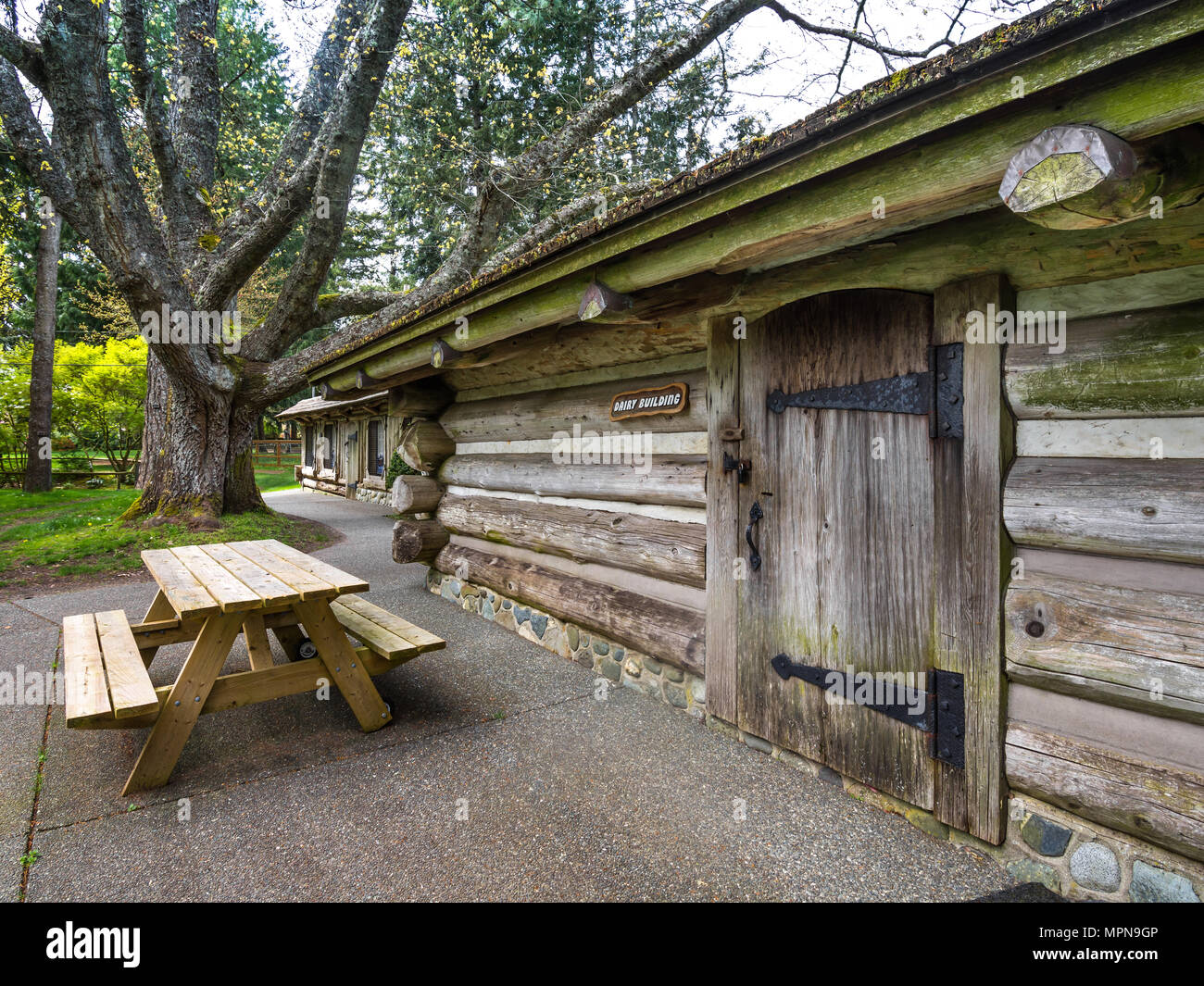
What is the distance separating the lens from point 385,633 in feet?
11.8

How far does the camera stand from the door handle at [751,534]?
315 cm

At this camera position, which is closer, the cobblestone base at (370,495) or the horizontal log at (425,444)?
the horizontal log at (425,444)

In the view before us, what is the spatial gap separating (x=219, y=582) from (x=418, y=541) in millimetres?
3188

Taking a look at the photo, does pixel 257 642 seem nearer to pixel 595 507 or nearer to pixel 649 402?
pixel 595 507

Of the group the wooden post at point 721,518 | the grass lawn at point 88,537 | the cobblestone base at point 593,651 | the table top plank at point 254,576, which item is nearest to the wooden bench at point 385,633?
the table top plank at point 254,576

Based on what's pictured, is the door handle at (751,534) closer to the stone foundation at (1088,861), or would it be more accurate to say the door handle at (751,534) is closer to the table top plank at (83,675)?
the stone foundation at (1088,861)

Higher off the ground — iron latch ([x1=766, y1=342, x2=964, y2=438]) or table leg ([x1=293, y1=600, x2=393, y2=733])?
iron latch ([x1=766, y1=342, x2=964, y2=438])

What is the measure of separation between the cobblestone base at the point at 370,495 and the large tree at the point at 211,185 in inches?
236

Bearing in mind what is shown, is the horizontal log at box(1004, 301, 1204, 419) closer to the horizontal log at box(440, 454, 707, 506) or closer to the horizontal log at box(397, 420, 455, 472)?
the horizontal log at box(440, 454, 707, 506)

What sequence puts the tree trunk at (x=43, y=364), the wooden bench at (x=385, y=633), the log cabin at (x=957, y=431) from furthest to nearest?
the tree trunk at (x=43, y=364) → the wooden bench at (x=385, y=633) → the log cabin at (x=957, y=431)

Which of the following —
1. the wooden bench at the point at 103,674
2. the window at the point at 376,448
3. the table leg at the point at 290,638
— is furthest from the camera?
the window at the point at 376,448

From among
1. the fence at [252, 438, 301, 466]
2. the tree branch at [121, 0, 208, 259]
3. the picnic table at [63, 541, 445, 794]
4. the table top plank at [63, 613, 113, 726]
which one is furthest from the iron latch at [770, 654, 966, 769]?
the fence at [252, 438, 301, 466]

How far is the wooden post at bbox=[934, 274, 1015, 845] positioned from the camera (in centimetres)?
224

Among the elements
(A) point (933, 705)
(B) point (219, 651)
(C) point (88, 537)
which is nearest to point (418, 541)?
(B) point (219, 651)
